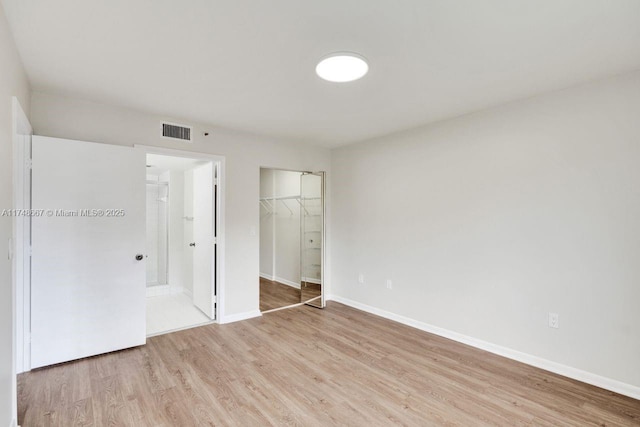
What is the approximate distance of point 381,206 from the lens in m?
4.36

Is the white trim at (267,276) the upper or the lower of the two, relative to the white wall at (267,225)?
lower

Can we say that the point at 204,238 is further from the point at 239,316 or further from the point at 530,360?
the point at 530,360

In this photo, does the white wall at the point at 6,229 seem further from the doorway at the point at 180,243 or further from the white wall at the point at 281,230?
the white wall at the point at 281,230

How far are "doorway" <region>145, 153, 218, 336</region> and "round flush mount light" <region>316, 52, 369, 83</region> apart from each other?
218cm

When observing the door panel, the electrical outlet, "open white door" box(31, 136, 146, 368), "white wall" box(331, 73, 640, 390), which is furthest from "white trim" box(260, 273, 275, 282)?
the electrical outlet

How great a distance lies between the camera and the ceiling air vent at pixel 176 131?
3.52 meters

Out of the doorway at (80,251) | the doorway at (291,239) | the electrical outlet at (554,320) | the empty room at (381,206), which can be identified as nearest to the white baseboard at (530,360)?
the empty room at (381,206)

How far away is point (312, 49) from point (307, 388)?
102 inches

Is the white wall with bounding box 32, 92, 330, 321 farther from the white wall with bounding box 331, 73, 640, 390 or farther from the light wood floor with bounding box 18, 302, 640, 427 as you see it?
the white wall with bounding box 331, 73, 640, 390

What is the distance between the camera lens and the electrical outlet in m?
2.76

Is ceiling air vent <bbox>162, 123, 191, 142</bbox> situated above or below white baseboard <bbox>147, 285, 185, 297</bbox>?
above

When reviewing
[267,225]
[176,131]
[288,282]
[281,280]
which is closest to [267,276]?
[281,280]

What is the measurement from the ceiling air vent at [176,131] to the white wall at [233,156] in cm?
6

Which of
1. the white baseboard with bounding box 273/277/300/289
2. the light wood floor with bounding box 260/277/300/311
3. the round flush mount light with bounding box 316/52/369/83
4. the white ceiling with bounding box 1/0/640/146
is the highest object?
the white ceiling with bounding box 1/0/640/146
